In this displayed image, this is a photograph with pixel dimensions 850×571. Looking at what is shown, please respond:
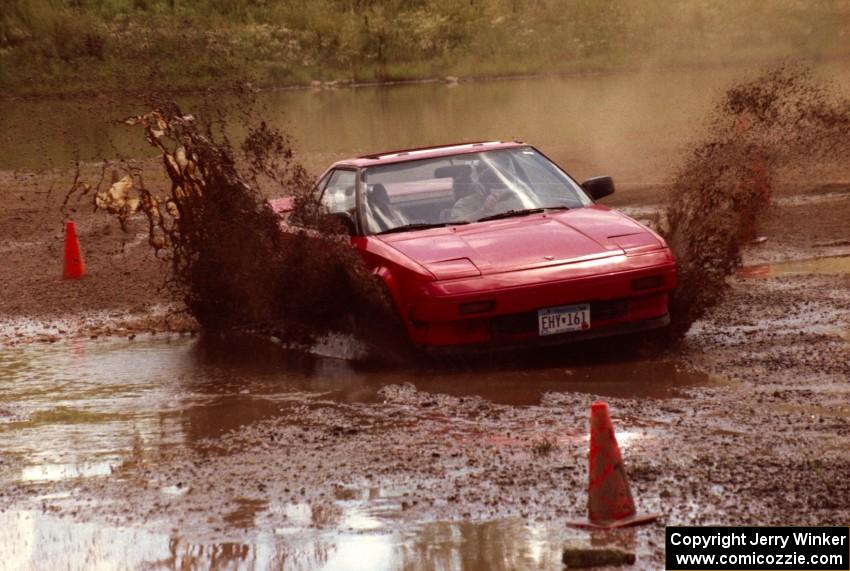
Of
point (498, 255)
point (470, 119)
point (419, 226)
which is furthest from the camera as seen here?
point (470, 119)

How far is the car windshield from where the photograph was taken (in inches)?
401

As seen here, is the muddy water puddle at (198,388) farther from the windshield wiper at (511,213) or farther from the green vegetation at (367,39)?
the green vegetation at (367,39)

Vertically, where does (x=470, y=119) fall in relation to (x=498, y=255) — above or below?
below

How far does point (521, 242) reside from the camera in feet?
31.2

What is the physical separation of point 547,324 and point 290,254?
2.24 meters

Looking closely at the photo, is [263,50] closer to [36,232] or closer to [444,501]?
[36,232]

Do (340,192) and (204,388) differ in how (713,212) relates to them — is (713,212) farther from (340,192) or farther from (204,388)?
(204,388)

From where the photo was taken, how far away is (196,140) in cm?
1149

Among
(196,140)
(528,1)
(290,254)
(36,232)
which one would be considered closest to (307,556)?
(290,254)

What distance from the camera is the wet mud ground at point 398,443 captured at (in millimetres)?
5934

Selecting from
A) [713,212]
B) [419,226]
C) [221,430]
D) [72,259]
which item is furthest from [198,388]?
[72,259]

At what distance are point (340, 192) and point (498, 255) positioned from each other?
194cm

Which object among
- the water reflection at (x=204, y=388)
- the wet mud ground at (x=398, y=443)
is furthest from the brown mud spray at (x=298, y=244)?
the water reflection at (x=204, y=388)

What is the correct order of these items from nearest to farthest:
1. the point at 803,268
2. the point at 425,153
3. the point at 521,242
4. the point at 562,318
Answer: the point at 562,318 < the point at 521,242 < the point at 425,153 < the point at 803,268
